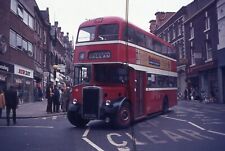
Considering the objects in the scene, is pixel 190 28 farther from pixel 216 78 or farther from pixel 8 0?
pixel 8 0

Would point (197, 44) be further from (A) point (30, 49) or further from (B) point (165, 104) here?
(B) point (165, 104)

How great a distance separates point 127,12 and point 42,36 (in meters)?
37.7

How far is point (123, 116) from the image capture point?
12.8 meters

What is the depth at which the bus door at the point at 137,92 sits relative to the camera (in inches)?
544

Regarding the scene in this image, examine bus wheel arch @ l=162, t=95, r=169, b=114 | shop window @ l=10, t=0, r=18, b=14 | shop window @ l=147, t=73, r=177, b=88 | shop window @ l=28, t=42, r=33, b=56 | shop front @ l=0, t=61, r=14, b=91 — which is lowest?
bus wheel arch @ l=162, t=95, r=169, b=114

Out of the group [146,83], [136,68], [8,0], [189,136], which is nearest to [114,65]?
[136,68]

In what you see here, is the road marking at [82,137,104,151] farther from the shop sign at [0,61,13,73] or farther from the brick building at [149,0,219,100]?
the brick building at [149,0,219,100]

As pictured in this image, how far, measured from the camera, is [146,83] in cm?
1545

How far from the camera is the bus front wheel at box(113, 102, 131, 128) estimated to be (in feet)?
40.6

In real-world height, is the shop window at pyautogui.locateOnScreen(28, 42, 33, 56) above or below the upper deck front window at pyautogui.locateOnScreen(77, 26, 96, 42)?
above

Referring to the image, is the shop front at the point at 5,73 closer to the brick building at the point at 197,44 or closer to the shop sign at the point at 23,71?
the shop sign at the point at 23,71

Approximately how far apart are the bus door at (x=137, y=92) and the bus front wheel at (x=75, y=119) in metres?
2.28

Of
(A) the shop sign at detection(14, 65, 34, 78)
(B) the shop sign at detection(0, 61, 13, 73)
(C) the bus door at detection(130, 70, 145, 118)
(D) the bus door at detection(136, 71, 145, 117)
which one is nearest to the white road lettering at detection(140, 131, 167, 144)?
(C) the bus door at detection(130, 70, 145, 118)

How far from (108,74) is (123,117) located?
1.83 meters
